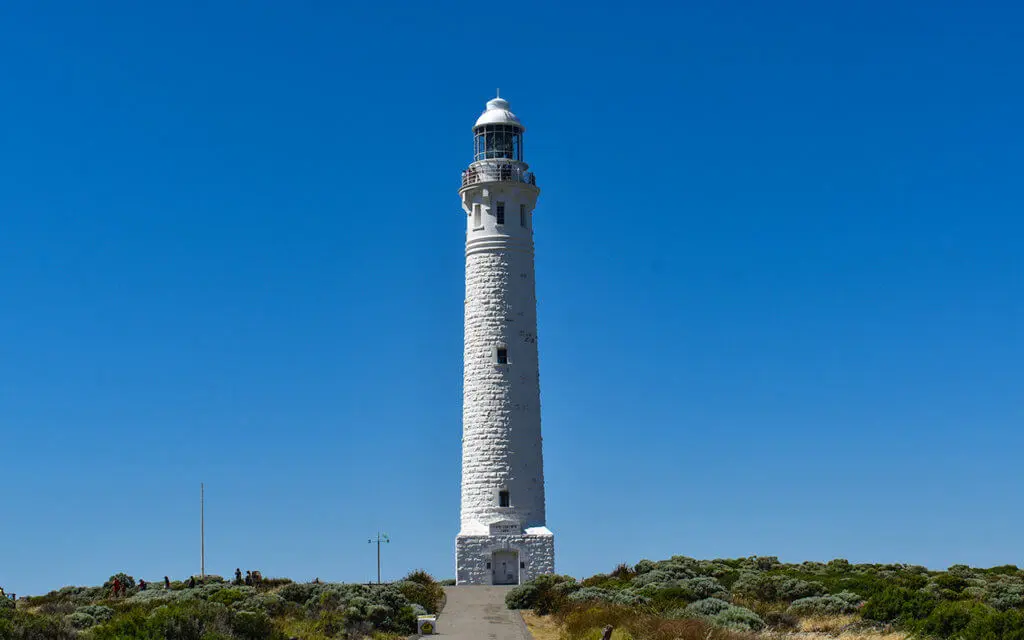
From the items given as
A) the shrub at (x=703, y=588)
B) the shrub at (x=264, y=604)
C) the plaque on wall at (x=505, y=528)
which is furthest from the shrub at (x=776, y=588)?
the shrub at (x=264, y=604)

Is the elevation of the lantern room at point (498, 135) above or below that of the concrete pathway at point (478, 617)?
above

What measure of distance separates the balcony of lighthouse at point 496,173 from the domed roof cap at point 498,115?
1.63 meters

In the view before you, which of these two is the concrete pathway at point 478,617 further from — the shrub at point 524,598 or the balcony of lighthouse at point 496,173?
the balcony of lighthouse at point 496,173

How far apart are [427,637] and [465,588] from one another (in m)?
14.1

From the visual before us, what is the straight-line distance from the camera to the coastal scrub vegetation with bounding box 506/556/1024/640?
2844 cm

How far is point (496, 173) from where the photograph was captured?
49.6 m

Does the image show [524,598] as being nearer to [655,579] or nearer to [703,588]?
[655,579]

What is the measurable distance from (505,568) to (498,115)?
1663 cm

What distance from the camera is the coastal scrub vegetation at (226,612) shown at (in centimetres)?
2555

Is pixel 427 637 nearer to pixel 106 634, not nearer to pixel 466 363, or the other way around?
pixel 106 634

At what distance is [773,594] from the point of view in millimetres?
38156

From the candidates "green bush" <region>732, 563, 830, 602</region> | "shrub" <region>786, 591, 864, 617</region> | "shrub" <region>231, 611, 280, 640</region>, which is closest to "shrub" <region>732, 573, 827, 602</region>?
"green bush" <region>732, 563, 830, 602</region>

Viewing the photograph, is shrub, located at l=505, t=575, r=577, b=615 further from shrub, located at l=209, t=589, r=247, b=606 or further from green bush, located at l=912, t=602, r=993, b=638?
green bush, located at l=912, t=602, r=993, b=638

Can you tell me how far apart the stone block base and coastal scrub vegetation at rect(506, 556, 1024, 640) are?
7.72 ft
